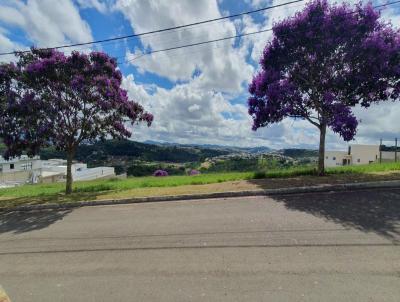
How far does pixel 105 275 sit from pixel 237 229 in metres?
2.74

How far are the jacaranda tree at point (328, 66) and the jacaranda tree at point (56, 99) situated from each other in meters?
5.76

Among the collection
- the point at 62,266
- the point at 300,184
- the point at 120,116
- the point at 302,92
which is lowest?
the point at 62,266

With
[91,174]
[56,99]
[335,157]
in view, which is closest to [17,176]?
[91,174]

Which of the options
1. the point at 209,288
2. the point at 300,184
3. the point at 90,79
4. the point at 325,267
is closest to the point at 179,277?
→ the point at 209,288

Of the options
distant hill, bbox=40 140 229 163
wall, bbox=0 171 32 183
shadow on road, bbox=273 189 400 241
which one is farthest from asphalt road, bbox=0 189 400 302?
distant hill, bbox=40 140 229 163

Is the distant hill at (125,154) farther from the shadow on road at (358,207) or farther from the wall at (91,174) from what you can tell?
Result: the shadow on road at (358,207)

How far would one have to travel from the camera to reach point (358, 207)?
23.8 feet

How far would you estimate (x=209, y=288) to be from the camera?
13.3 feet

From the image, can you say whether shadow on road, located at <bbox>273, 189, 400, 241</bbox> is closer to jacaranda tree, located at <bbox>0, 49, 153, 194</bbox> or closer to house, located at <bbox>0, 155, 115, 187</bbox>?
jacaranda tree, located at <bbox>0, 49, 153, 194</bbox>

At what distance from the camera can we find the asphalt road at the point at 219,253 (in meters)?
4.00

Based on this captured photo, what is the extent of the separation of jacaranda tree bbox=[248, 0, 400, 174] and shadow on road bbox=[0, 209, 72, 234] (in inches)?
311

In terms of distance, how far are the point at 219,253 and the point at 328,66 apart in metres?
8.35

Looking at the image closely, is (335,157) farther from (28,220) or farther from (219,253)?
(219,253)

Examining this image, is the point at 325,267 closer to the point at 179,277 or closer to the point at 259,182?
the point at 179,277
